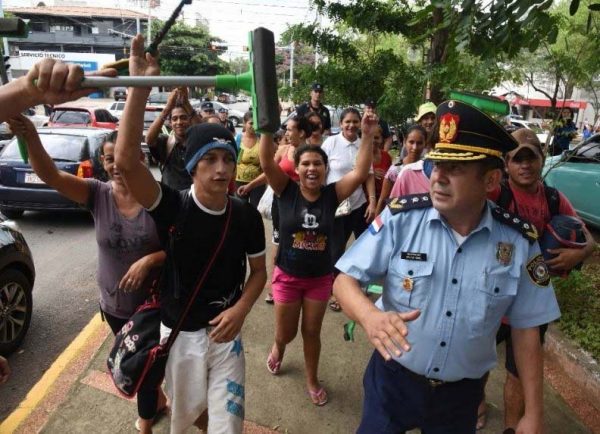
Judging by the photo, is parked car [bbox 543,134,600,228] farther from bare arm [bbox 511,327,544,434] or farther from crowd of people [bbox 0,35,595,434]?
bare arm [bbox 511,327,544,434]

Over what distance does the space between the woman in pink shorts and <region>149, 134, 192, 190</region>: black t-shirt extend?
3.96 feet

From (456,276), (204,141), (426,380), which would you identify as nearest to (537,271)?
(456,276)

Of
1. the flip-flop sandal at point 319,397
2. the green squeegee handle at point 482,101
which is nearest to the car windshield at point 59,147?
the flip-flop sandal at point 319,397

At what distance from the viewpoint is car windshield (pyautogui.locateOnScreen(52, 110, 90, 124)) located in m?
13.5

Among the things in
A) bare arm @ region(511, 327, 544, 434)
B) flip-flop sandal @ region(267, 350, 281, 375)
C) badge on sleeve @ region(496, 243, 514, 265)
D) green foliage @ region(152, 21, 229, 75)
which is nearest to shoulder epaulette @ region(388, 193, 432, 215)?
badge on sleeve @ region(496, 243, 514, 265)

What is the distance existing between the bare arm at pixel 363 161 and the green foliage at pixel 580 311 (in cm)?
229

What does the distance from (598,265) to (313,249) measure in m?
4.45

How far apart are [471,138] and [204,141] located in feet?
3.89

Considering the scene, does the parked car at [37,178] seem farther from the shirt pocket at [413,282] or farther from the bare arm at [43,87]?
the shirt pocket at [413,282]

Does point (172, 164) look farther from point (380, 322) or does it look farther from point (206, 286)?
point (380, 322)

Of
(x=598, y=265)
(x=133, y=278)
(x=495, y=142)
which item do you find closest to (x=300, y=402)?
(x=133, y=278)

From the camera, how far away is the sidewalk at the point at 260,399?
2.87 metres

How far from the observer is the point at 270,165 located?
9.82ft

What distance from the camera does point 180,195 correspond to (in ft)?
7.22
